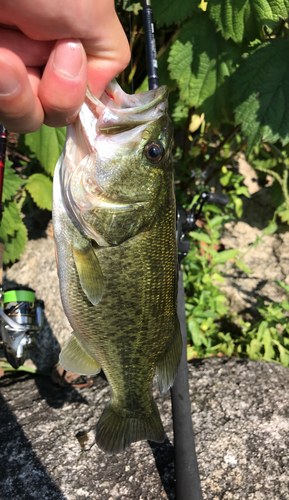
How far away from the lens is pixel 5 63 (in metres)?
0.76

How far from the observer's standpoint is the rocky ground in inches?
87.0

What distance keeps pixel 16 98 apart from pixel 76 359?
3.32 feet

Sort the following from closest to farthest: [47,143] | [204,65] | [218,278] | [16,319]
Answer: [16,319], [204,65], [47,143], [218,278]

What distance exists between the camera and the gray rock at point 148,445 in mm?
2205

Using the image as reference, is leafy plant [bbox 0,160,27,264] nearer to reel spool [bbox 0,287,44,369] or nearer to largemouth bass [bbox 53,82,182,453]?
reel spool [bbox 0,287,44,369]

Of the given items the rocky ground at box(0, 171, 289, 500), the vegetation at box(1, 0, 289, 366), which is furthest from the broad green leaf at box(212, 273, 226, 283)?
the rocky ground at box(0, 171, 289, 500)

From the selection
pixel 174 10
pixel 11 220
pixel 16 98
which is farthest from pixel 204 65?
pixel 16 98

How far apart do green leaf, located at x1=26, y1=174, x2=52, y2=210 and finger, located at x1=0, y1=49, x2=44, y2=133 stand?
2.20 metres

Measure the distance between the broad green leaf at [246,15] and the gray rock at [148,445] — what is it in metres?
2.65

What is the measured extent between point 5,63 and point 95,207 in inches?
22.4

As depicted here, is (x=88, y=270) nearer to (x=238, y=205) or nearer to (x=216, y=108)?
(x=216, y=108)

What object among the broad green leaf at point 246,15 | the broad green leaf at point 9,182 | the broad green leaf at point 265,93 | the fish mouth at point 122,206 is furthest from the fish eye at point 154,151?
the broad green leaf at point 9,182

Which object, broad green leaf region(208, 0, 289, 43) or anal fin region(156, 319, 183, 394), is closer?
anal fin region(156, 319, 183, 394)

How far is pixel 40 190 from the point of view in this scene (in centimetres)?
311
